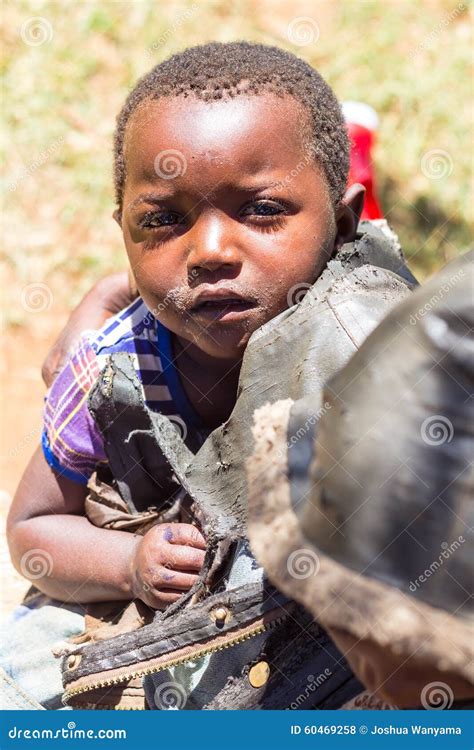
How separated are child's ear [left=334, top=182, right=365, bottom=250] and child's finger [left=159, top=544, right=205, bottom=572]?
647 millimetres

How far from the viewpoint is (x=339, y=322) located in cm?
138

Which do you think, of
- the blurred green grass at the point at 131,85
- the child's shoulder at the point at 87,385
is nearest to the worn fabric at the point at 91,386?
the child's shoulder at the point at 87,385

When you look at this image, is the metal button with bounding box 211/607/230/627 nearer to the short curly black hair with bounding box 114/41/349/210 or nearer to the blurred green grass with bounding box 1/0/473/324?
the short curly black hair with bounding box 114/41/349/210

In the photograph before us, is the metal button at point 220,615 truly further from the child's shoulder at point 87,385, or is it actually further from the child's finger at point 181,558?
the child's shoulder at point 87,385

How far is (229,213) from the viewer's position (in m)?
1.64

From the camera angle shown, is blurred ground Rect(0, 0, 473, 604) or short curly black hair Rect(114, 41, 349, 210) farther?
blurred ground Rect(0, 0, 473, 604)

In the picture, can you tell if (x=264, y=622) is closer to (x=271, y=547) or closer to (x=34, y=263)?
(x=271, y=547)

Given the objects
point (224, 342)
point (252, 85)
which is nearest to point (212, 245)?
point (224, 342)

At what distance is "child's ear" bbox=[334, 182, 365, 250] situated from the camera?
186cm

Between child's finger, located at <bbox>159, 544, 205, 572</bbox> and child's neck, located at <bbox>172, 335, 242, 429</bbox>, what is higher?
child's neck, located at <bbox>172, 335, 242, 429</bbox>

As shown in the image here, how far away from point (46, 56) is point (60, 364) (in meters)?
2.77

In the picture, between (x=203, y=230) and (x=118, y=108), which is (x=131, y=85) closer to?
(x=118, y=108)

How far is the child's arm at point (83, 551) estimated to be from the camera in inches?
67.7

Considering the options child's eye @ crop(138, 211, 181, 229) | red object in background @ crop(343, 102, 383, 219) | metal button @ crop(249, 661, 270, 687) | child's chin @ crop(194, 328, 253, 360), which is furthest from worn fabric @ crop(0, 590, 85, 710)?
red object in background @ crop(343, 102, 383, 219)
